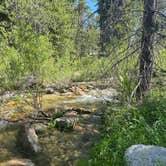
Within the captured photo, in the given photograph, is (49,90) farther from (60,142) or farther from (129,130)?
(129,130)

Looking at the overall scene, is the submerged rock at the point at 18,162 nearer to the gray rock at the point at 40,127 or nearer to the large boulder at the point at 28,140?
the large boulder at the point at 28,140

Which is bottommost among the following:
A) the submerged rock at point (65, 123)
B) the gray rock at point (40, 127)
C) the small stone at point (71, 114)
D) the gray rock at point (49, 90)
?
the gray rock at point (49, 90)

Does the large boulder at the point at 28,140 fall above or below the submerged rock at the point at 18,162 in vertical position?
below

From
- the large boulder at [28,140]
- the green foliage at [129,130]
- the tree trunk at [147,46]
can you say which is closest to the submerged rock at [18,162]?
the large boulder at [28,140]

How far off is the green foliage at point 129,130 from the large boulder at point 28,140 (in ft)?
4.07

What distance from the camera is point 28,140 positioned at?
23.1ft

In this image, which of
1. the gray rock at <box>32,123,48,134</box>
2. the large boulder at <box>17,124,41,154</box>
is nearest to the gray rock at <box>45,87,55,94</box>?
the gray rock at <box>32,123,48,134</box>

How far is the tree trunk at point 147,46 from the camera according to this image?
7.31m

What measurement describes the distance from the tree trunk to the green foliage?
39cm

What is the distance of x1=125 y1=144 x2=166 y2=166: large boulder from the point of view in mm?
4797

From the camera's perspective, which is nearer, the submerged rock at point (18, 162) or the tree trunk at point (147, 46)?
the submerged rock at point (18, 162)

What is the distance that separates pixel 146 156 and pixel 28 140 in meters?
2.89

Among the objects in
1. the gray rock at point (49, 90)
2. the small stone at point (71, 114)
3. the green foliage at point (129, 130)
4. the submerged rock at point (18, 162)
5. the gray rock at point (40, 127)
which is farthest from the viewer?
the gray rock at point (49, 90)

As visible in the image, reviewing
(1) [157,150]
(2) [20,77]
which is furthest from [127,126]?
(2) [20,77]
